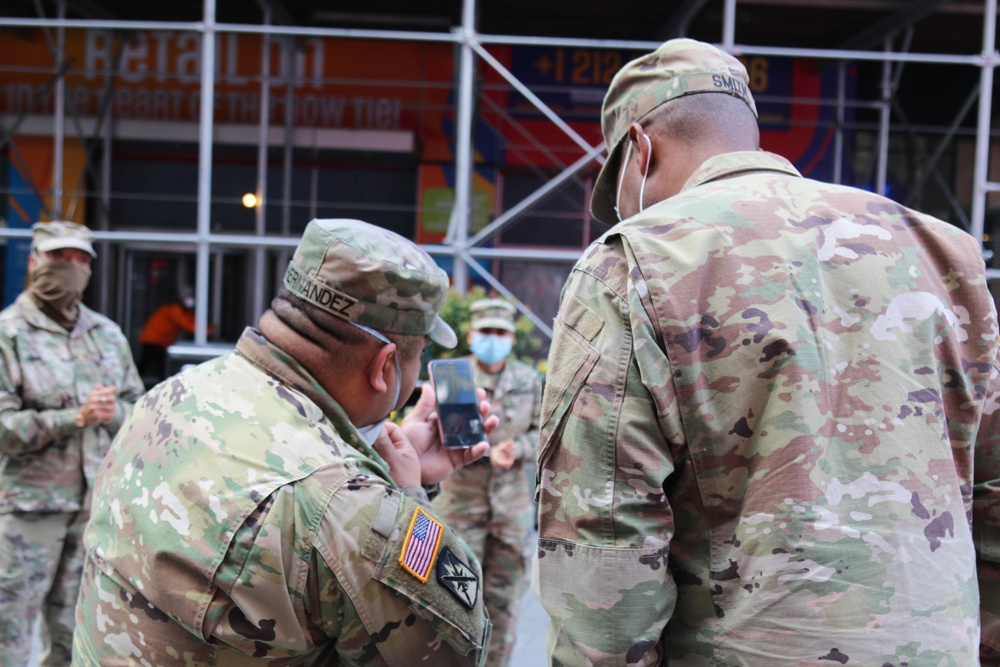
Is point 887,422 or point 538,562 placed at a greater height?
point 887,422

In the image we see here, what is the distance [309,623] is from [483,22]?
10.2 meters

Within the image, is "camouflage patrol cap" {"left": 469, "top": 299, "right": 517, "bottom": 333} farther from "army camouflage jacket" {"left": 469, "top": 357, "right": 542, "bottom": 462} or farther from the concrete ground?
the concrete ground

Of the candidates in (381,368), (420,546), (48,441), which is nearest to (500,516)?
(48,441)

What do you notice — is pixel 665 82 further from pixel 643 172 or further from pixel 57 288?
pixel 57 288

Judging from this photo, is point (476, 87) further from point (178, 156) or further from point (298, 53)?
point (178, 156)

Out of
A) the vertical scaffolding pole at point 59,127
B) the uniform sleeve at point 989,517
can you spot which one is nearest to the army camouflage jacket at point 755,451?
the uniform sleeve at point 989,517

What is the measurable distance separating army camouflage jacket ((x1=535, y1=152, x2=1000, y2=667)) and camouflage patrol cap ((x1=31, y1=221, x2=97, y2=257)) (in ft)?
10.1

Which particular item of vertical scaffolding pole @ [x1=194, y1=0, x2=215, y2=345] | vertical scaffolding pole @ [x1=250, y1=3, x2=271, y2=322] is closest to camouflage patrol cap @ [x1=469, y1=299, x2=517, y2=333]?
vertical scaffolding pole @ [x1=194, y1=0, x2=215, y2=345]

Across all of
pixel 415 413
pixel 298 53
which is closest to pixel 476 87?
pixel 298 53

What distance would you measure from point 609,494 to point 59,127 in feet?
35.7

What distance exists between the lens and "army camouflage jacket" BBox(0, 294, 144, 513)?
3369mm

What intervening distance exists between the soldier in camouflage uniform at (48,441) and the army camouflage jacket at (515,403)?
1.69m

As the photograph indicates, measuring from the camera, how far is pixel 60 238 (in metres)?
3.72

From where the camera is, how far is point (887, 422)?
4.00ft
